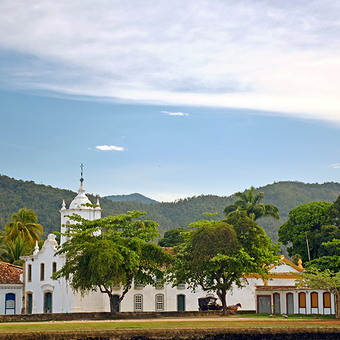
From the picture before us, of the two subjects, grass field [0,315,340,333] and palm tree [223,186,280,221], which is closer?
grass field [0,315,340,333]

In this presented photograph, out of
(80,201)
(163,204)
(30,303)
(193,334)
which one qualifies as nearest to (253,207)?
(80,201)

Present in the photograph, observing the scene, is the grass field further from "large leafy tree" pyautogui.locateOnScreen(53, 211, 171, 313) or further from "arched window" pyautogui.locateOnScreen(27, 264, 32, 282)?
"arched window" pyautogui.locateOnScreen(27, 264, 32, 282)

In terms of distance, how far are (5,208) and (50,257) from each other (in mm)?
60451

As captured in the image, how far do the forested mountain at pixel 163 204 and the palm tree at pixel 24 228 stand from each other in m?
22.2

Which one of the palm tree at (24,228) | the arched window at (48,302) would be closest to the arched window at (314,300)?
the arched window at (48,302)

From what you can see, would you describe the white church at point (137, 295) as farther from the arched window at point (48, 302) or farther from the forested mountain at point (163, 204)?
the forested mountain at point (163, 204)

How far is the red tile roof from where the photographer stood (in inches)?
1865

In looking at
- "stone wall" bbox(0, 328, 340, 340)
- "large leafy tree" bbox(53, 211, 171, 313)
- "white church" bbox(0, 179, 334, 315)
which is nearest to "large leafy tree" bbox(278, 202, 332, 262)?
"white church" bbox(0, 179, 334, 315)

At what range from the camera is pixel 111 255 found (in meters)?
33.0

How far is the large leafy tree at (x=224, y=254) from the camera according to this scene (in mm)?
34781

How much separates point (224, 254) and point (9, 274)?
22371 millimetres

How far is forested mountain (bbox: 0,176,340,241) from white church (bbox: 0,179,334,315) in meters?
38.5

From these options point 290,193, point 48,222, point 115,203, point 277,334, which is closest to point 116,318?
point 277,334

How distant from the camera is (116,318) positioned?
32844mm
